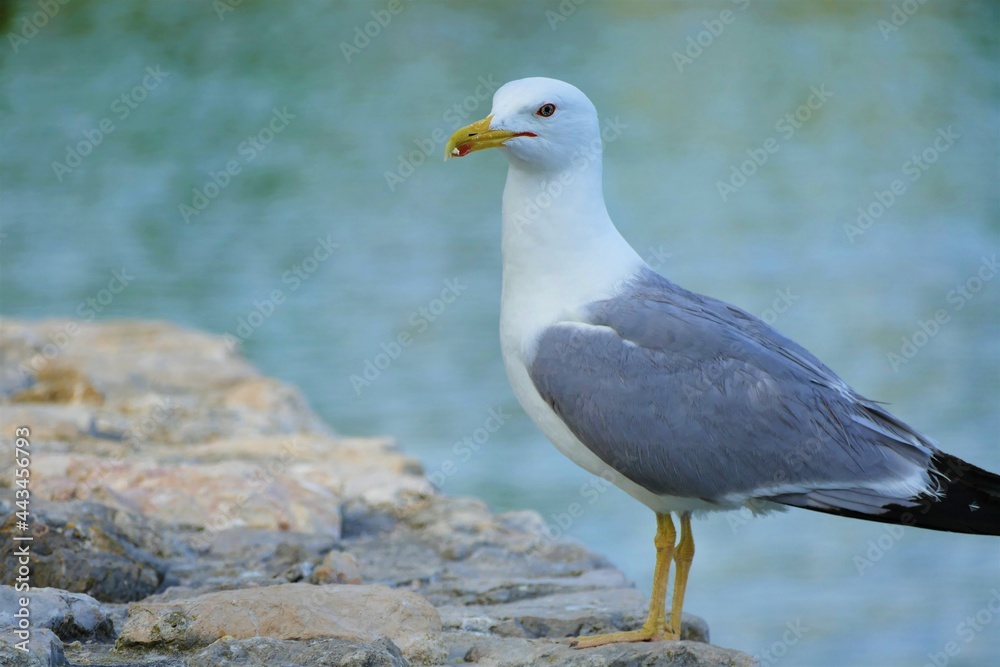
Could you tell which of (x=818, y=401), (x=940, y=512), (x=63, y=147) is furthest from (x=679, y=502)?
(x=63, y=147)

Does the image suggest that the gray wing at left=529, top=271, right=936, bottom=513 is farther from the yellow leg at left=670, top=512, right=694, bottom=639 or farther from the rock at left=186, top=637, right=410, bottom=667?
the rock at left=186, top=637, right=410, bottom=667

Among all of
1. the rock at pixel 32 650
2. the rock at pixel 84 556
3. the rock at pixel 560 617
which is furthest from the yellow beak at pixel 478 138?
the rock at pixel 32 650

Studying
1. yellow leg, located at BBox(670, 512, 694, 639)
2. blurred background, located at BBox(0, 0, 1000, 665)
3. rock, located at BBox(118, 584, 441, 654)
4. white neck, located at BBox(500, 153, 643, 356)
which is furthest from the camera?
blurred background, located at BBox(0, 0, 1000, 665)

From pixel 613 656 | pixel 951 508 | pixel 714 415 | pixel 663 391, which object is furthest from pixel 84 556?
pixel 951 508

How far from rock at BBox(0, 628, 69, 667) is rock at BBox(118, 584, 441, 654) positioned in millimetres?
249

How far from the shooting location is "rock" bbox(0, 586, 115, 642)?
261 cm

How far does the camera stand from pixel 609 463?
10.0ft

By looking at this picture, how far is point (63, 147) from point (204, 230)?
1727mm

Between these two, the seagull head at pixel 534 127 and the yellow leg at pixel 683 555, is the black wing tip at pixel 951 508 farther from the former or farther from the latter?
the seagull head at pixel 534 127

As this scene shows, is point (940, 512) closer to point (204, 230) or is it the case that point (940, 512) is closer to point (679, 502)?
point (679, 502)

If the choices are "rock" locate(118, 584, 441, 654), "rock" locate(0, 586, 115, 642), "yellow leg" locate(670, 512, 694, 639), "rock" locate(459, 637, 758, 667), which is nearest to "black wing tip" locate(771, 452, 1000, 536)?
"yellow leg" locate(670, 512, 694, 639)

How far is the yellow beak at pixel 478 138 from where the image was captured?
3.21 metres

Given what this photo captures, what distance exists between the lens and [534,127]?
3.23 metres

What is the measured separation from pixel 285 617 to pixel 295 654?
0.84 ft
